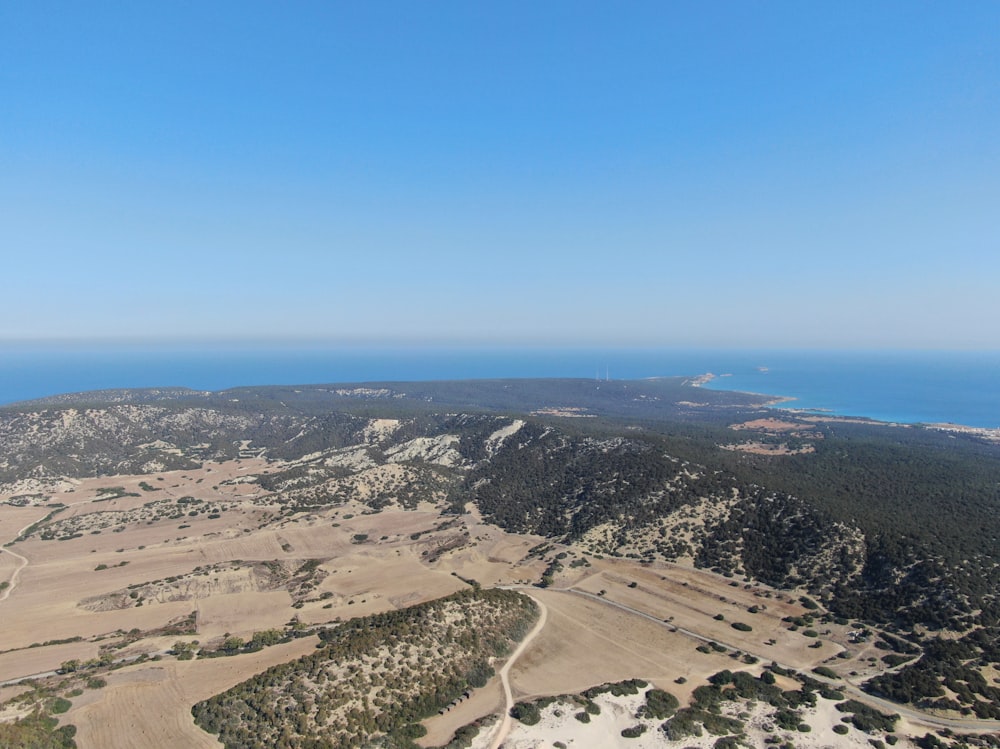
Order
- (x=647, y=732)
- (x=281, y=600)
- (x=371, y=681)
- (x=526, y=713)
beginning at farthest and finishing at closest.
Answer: (x=281, y=600)
(x=371, y=681)
(x=526, y=713)
(x=647, y=732)

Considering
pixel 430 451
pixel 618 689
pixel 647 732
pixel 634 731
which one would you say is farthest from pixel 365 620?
pixel 430 451

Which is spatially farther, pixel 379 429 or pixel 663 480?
pixel 379 429

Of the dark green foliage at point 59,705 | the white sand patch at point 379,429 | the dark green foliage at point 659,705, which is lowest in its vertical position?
the dark green foliage at point 659,705

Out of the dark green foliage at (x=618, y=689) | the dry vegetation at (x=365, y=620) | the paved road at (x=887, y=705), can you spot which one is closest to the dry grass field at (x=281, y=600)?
the dry vegetation at (x=365, y=620)

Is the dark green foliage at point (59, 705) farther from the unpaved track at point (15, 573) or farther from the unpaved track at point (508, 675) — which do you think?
the unpaved track at point (15, 573)

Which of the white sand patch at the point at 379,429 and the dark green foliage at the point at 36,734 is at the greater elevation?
the white sand patch at the point at 379,429

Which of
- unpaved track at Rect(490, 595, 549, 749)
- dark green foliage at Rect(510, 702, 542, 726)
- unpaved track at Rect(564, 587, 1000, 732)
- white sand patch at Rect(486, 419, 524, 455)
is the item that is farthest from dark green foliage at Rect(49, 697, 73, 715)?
white sand patch at Rect(486, 419, 524, 455)

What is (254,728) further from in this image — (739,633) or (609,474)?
(609,474)

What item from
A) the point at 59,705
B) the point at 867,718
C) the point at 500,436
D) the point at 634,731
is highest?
the point at 500,436

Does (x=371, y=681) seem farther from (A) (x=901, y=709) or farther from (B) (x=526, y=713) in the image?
(A) (x=901, y=709)
